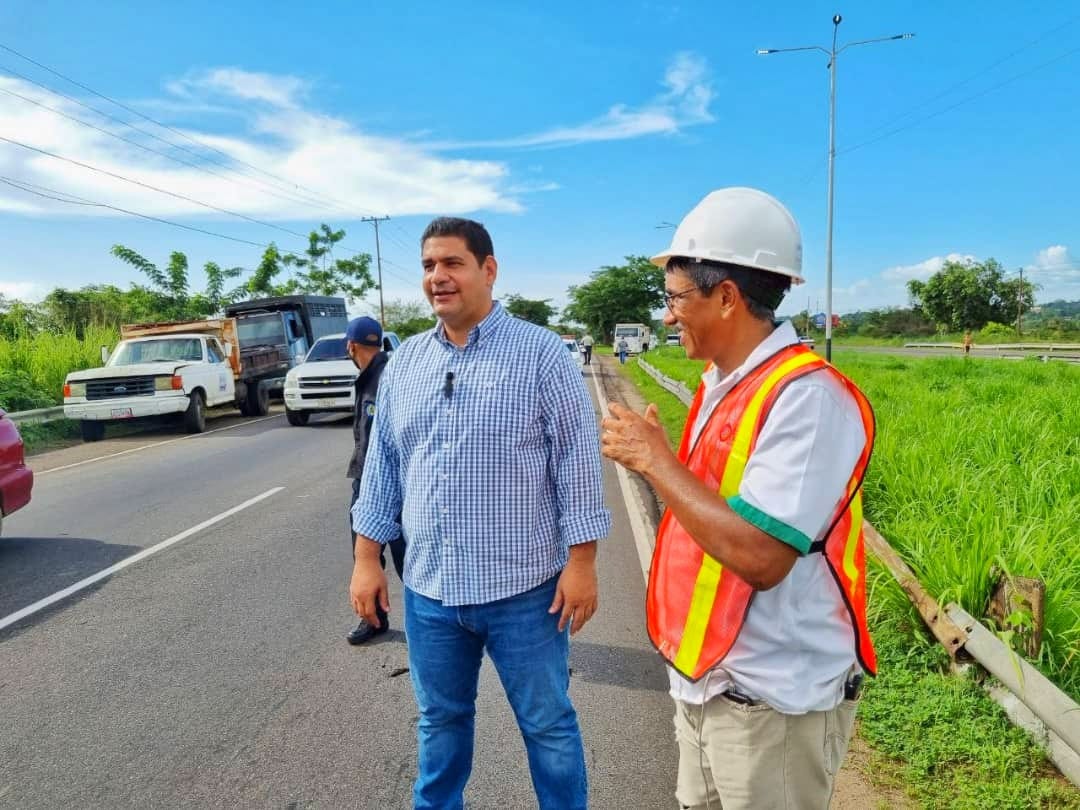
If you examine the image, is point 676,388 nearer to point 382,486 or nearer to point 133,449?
point 133,449

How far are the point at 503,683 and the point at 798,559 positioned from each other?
1.17m

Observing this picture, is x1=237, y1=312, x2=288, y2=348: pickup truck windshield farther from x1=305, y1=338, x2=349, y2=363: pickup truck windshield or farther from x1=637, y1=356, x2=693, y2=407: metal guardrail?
x1=637, y1=356, x2=693, y2=407: metal guardrail

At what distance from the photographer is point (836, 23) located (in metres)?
22.1

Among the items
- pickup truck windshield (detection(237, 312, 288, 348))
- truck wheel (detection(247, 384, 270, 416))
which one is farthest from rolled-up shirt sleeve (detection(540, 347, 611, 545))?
pickup truck windshield (detection(237, 312, 288, 348))

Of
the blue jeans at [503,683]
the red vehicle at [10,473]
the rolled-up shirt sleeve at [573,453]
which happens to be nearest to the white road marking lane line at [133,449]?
the red vehicle at [10,473]

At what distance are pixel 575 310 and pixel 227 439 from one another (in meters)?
69.7

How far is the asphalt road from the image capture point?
9.64 ft

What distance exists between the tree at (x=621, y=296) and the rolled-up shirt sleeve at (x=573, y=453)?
7317cm

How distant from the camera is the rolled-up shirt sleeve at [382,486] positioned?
246 centimetres

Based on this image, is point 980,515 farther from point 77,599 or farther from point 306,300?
point 306,300

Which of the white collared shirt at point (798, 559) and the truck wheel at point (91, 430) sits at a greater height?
the white collared shirt at point (798, 559)

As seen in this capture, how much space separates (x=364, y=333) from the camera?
4293 millimetres

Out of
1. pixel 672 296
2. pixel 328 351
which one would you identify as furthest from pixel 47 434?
pixel 672 296

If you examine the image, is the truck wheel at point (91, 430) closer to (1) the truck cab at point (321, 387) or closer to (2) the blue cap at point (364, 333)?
(1) the truck cab at point (321, 387)
